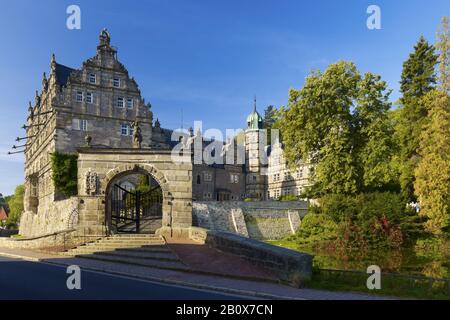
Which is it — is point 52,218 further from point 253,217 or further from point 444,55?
point 444,55

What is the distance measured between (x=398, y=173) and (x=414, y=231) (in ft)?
26.8

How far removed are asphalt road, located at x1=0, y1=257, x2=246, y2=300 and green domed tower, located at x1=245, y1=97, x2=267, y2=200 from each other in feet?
185

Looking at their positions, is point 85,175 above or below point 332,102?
below

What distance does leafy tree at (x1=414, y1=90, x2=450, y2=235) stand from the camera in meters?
33.0

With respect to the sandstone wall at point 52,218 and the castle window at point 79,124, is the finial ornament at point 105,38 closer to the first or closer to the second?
the castle window at point 79,124

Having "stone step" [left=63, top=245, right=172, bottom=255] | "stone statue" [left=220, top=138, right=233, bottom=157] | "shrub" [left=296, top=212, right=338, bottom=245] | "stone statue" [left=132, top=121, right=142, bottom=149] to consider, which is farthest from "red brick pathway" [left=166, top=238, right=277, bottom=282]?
"stone statue" [left=220, top=138, right=233, bottom=157]

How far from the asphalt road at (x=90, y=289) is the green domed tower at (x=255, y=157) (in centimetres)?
5641

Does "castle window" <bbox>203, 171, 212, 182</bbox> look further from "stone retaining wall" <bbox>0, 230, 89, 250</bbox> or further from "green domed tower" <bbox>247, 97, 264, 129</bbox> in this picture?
"stone retaining wall" <bbox>0, 230, 89, 250</bbox>

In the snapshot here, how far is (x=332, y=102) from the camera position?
119 ft

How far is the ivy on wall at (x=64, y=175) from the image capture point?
39.6 m
